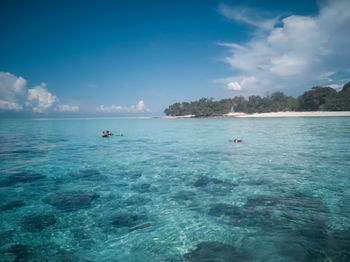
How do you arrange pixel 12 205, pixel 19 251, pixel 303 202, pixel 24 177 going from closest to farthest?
pixel 19 251 < pixel 303 202 < pixel 12 205 < pixel 24 177

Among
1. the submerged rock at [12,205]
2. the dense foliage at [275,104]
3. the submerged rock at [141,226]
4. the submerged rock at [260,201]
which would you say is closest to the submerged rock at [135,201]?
the submerged rock at [141,226]

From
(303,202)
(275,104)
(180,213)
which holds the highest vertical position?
(275,104)

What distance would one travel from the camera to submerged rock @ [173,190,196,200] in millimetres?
8548

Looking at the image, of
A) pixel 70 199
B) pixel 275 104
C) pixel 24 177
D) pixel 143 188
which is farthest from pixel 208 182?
pixel 275 104

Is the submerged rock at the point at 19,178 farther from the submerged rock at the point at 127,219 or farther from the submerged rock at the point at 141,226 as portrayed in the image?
the submerged rock at the point at 141,226

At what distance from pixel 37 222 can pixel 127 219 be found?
314cm

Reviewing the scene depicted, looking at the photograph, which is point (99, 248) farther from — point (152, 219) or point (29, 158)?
point (29, 158)

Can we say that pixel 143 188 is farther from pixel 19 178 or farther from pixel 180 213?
pixel 19 178

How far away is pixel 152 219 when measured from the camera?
6918mm

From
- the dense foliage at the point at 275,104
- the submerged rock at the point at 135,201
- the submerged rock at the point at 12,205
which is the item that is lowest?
the submerged rock at the point at 135,201

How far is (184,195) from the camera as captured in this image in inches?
348

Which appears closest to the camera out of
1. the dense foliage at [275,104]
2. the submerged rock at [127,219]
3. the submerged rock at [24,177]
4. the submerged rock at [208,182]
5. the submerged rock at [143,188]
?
the submerged rock at [127,219]

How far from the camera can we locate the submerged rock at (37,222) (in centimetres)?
638

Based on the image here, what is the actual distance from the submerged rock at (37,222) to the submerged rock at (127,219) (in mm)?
2131
